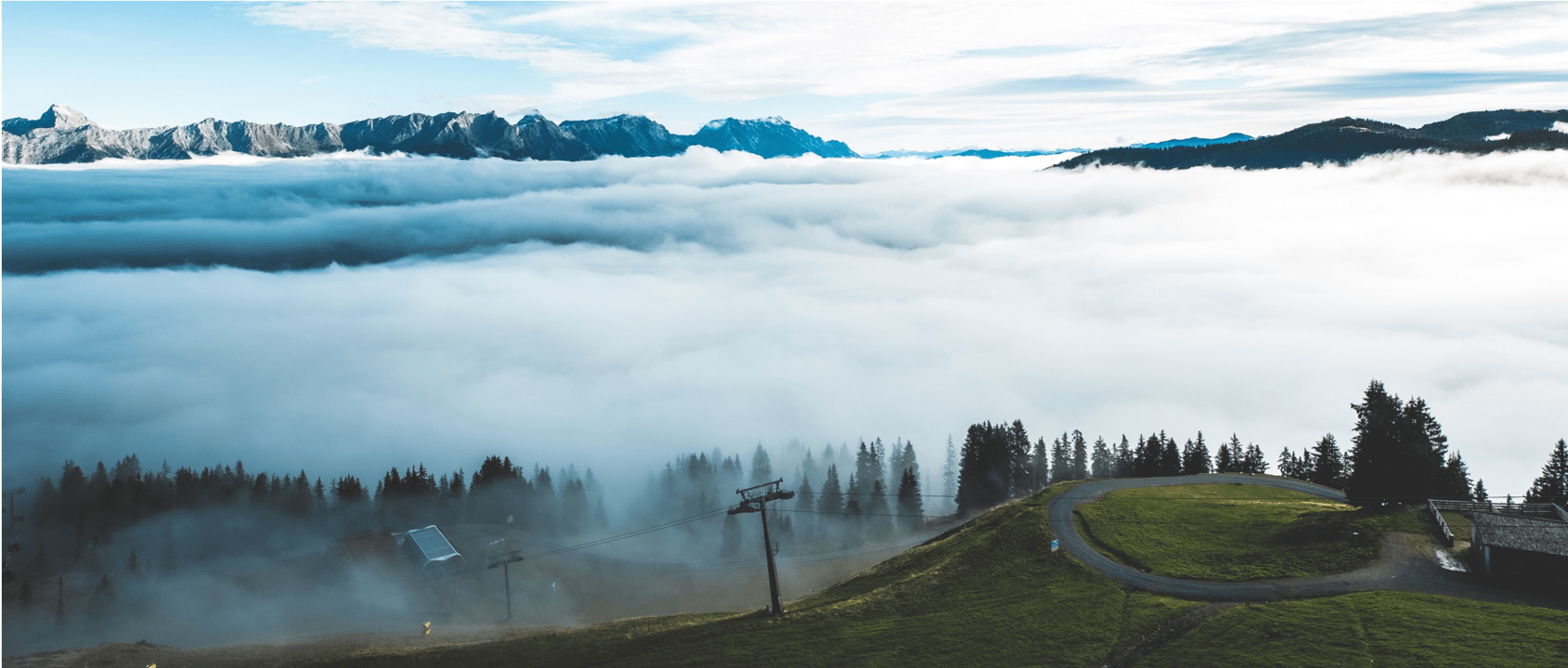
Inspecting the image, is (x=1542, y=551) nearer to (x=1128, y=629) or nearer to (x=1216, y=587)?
(x=1216, y=587)

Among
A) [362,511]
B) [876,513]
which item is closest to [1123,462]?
[876,513]

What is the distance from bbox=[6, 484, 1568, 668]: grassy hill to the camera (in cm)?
5350

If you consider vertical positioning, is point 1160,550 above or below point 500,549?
above

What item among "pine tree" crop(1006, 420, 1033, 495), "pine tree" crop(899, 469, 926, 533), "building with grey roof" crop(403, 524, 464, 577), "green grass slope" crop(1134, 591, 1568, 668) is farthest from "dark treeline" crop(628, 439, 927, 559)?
"green grass slope" crop(1134, 591, 1568, 668)

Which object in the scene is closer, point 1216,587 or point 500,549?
point 1216,587

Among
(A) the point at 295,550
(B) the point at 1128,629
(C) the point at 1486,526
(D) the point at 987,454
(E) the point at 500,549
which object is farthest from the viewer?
(D) the point at 987,454

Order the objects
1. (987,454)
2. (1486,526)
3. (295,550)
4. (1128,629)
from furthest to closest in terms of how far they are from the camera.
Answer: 1. (987,454)
2. (295,550)
3. (1486,526)
4. (1128,629)

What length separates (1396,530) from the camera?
72688mm

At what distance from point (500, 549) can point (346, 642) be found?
153 feet

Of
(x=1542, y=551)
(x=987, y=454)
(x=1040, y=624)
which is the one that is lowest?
(x=987, y=454)

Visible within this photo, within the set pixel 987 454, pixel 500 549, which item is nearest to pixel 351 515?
pixel 500 549

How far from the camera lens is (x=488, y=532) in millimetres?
140125

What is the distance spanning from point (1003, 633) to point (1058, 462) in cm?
11310

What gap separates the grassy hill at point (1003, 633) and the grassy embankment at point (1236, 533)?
6.09m
